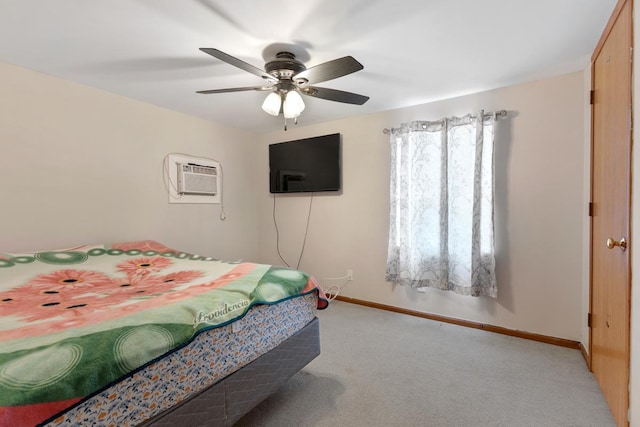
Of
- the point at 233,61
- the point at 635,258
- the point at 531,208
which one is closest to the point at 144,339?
the point at 233,61

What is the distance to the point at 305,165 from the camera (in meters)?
3.57

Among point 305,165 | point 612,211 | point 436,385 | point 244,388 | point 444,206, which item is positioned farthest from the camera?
point 305,165

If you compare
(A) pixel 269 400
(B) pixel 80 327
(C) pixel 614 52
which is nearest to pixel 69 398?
(B) pixel 80 327

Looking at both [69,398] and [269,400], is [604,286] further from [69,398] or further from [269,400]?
[69,398]

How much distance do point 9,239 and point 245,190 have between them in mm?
2284

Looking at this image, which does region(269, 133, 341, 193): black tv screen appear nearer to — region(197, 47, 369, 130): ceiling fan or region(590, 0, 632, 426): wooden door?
region(197, 47, 369, 130): ceiling fan

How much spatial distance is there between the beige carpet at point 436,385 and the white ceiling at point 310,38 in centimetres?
217

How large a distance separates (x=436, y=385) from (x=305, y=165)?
8.58 feet

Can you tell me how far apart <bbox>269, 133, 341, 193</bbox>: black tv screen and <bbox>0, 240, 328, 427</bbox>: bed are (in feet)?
5.64

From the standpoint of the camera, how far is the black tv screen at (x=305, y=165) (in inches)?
132

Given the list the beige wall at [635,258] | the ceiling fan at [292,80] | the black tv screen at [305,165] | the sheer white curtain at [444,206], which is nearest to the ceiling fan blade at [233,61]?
the ceiling fan at [292,80]

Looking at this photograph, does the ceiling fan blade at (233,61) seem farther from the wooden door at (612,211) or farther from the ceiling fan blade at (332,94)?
the wooden door at (612,211)

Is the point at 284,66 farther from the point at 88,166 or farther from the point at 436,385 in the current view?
the point at 436,385

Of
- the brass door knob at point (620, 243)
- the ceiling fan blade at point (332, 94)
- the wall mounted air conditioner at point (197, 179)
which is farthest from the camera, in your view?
the wall mounted air conditioner at point (197, 179)
